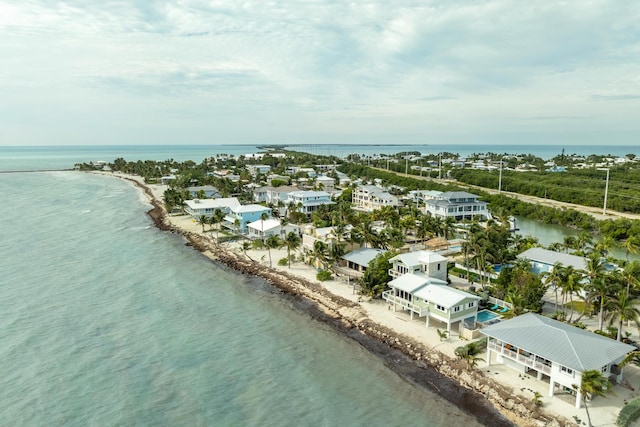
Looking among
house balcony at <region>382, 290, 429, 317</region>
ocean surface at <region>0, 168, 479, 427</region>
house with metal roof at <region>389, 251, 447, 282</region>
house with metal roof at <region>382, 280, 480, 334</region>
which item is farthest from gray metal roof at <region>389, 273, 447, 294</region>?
ocean surface at <region>0, 168, 479, 427</region>

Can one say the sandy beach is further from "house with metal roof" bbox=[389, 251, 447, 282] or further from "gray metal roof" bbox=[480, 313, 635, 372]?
"house with metal roof" bbox=[389, 251, 447, 282]

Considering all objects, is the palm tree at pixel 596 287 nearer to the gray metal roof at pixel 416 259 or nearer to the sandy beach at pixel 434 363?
the sandy beach at pixel 434 363

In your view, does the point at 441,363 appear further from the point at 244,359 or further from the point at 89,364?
the point at 89,364

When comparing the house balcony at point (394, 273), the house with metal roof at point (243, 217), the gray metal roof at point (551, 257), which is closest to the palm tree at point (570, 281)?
the gray metal roof at point (551, 257)

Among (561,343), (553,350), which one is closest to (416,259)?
(561,343)

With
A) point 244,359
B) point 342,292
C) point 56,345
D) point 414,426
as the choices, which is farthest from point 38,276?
point 414,426

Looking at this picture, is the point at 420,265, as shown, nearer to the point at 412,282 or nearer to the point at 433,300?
the point at 412,282
